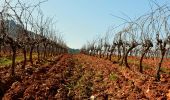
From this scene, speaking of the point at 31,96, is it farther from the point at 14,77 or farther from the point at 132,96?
the point at 14,77

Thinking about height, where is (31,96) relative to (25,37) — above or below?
below

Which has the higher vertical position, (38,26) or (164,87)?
(38,26)

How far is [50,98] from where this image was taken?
39.3ft

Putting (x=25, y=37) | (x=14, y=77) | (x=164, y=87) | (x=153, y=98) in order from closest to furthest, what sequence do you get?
(x=153, y=98)
(x=164, y=87)
(x=14, y=77)
(x=25, y=37)

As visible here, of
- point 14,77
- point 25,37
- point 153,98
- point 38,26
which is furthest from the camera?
point 38,26

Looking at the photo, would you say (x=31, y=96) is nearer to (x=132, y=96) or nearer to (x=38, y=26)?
(x=132, y=96)

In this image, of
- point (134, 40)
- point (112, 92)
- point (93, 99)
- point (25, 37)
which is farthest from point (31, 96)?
point (134, 40)

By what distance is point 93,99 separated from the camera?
39.5ft

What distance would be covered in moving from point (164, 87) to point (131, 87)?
4.33 ft

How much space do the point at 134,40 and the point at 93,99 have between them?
16.8m

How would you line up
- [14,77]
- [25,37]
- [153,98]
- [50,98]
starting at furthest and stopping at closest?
[25,37] → [14,77] → [50,98] → [153,98]

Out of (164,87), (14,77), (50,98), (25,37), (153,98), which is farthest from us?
(25,37)

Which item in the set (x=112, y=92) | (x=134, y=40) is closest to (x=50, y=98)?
(x=112, y=92)

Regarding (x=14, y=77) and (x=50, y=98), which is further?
(x=14, y=77)
